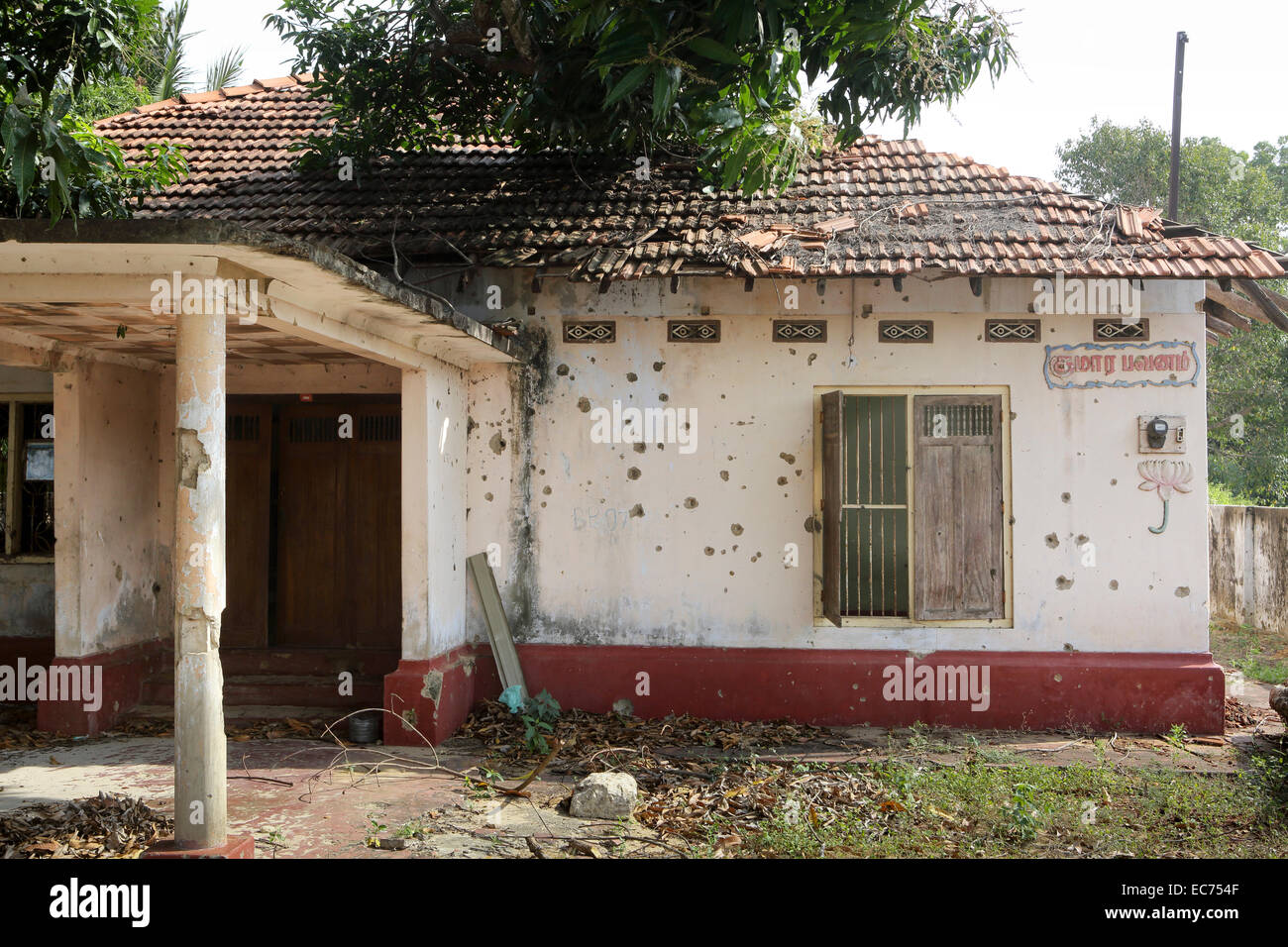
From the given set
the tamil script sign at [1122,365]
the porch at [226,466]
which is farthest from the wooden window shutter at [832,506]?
the porch at [226,466]

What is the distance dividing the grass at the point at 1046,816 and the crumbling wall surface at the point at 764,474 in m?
1.60

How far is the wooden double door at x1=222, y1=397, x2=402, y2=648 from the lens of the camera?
8477 millimetres

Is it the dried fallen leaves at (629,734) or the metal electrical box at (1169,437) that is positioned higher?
the metal electrical box at (1169,437)

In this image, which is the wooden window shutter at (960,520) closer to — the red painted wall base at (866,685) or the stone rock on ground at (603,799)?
the red painted wall base at (866,685)

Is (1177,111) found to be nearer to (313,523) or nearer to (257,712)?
(313,523)

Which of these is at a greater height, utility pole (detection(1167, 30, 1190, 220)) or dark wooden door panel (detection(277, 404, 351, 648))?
utility pole (detection(1167, 30, 1190, 220))

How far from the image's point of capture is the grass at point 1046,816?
4883mm

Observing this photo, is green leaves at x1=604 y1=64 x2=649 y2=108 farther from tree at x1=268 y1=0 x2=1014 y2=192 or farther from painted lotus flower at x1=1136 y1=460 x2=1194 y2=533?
painted lotus flower at x1=1136 y1=460 x2=1194 y2=533

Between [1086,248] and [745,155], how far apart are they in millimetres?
2902

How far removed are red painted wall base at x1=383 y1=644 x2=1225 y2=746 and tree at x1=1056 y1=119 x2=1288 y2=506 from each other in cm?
1154

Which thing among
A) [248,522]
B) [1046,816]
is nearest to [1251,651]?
[1046,816]

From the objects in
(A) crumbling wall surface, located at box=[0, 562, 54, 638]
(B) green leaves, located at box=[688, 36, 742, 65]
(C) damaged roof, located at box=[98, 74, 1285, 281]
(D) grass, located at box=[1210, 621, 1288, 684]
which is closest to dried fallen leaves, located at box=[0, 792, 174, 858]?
(A) crumbling wall surface, located at box=[0, 562, 54, 638]

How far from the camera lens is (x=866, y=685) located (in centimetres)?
758

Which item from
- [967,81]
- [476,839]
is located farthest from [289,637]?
[967,81]
